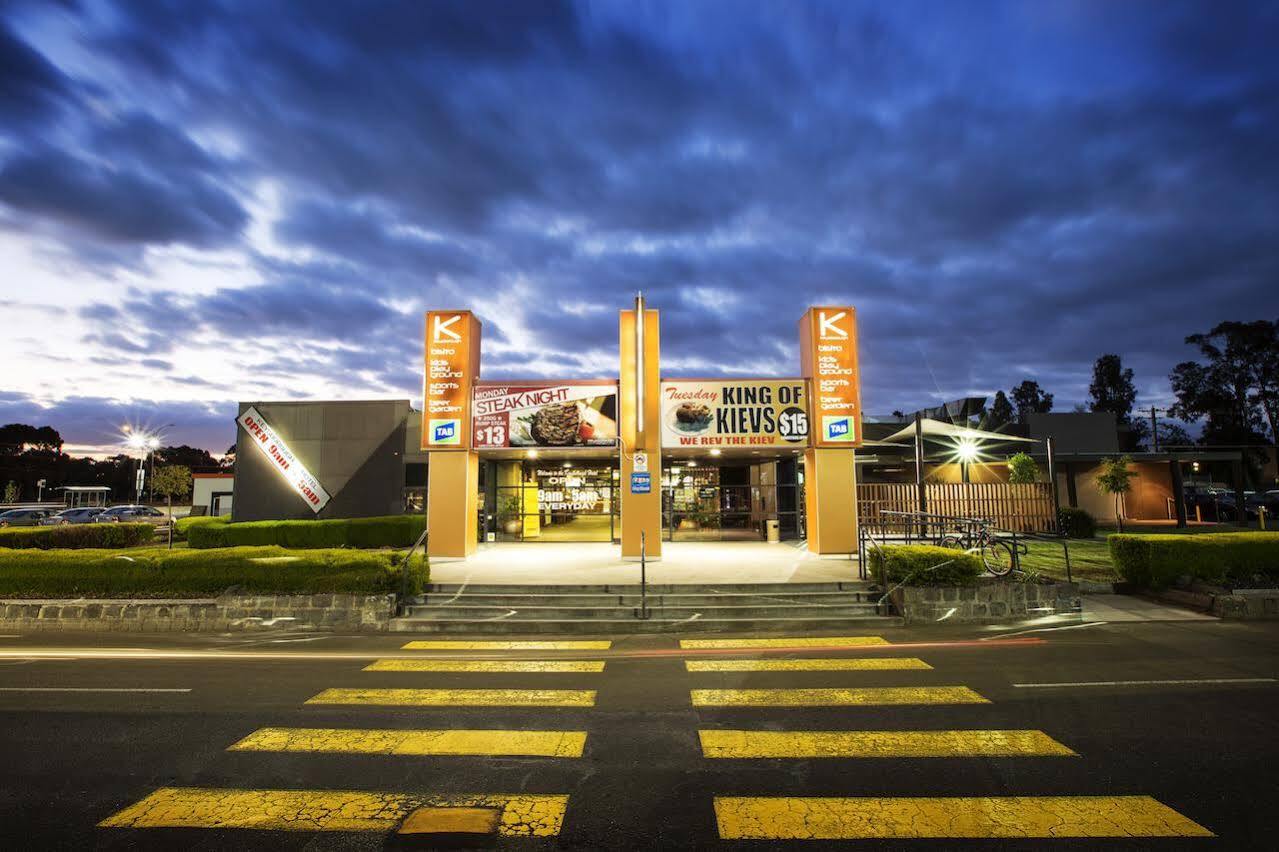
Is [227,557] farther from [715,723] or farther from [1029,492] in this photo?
[1029,492]

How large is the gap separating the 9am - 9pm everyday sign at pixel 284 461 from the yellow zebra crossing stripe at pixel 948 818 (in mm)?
23275

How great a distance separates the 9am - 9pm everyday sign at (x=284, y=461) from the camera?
23547 mm

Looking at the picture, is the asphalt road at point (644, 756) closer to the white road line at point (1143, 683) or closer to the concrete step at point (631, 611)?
the white road line at point (1143, 683)

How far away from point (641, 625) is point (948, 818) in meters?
6.87

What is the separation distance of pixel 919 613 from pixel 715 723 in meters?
6.46

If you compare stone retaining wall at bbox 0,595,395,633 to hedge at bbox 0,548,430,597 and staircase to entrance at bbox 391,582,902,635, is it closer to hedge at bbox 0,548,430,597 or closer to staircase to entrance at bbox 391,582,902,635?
hedge at bbox 0,548,430,597

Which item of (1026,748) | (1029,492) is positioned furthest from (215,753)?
(1029,492)

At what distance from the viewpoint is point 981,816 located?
13.6 ft

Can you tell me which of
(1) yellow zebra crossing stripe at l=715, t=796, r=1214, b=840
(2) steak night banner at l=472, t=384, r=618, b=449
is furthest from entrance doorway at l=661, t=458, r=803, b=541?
(1) yellow zebra crossing stripe at l=715, t=796, r=1214, b=840

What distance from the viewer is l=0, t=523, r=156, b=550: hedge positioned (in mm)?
18484

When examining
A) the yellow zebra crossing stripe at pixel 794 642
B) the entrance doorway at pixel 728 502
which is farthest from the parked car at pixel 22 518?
the yellow zebra crossing stripe at pixel 794 642

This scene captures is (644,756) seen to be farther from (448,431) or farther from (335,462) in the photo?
(335,462)

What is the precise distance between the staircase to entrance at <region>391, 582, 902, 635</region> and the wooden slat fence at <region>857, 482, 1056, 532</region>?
1048 cm

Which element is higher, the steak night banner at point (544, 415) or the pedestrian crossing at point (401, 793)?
the steak night banner at point (544, 415)
